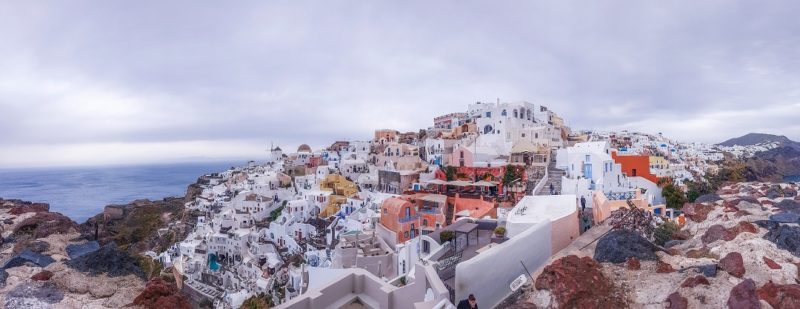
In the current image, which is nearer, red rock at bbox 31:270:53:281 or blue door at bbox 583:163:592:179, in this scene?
red rock at bbox 31:270:53:281

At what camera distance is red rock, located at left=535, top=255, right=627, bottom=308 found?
24.4ft

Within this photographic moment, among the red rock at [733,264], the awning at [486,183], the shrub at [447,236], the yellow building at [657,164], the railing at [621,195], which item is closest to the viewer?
the red rock at [733,264]

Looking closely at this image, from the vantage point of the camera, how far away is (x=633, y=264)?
347 inches

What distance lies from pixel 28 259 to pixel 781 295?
18577mm

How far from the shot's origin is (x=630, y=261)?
894 centimetres

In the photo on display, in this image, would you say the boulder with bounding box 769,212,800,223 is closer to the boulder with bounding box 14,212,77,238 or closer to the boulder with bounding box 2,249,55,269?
the boulder with bounding box 2,249,55,269

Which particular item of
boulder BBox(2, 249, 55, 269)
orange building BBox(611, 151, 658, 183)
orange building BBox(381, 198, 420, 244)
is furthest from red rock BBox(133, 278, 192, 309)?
orange building BBox(611, 151, 658, 183)

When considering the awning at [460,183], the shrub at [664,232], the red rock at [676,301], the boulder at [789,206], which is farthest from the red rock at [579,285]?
the awning at [460,183]

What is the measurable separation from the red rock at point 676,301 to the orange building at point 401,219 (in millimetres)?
16684

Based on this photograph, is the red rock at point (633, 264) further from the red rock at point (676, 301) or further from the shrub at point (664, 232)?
the shrub at point (664, 232)

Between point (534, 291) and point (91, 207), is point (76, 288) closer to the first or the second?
point (534, 291)

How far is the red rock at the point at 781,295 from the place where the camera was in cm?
618

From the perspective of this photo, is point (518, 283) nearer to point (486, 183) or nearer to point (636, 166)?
point (486, 183)

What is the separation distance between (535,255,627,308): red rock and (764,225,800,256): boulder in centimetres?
493
